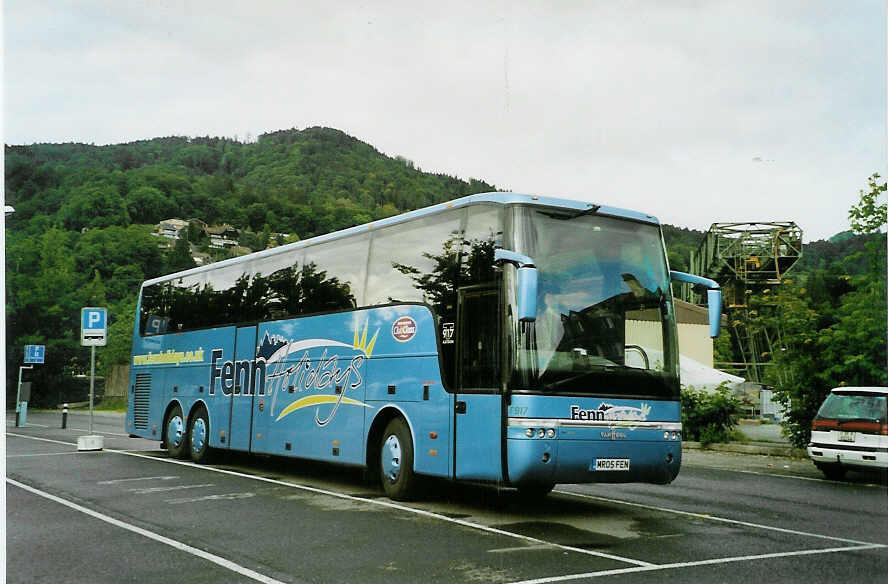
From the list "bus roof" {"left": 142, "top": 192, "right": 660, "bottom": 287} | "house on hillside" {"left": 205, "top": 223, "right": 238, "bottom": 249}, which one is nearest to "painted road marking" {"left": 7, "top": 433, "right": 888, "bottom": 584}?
"bus roof" {"left": 142, "top": 192, "right": 660, "bottom": 287}

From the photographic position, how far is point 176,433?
1827 centimetres

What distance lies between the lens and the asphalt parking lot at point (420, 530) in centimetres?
707

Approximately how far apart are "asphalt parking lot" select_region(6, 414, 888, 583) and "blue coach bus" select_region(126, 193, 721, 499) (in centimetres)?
70

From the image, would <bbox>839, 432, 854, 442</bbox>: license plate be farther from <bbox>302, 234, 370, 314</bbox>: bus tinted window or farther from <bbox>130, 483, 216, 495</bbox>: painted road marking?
<bbox>130, 483, 216, 495</bbox>: painted road marking

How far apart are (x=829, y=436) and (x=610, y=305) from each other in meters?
7.78

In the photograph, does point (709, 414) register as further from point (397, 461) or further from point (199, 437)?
point (397, 461)

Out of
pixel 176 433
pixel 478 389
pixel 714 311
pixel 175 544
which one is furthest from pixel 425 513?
pixel 176 433

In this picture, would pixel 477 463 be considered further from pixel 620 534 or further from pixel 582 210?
pixel 582 210

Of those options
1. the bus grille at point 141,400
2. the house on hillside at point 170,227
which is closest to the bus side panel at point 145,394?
the bus grille at point 141,400

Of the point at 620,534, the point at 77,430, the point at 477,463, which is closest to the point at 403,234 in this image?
the point at 477,463

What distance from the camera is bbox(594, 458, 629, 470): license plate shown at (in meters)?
9.95

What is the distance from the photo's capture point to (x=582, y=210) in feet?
34.4

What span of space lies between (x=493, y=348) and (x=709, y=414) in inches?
613

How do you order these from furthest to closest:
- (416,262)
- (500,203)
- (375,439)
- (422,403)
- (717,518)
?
(375,439), (416,262), (422,403), (717,518), (500,203)
